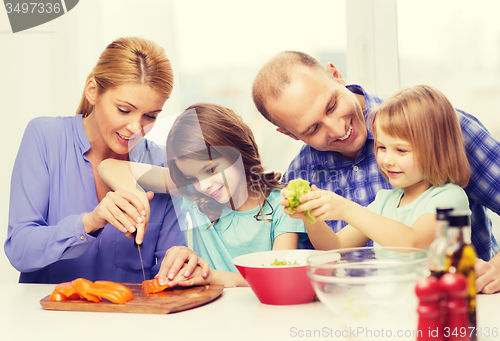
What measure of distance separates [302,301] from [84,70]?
175cm

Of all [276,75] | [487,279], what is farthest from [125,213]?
[487,279]

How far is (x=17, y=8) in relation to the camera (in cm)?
225

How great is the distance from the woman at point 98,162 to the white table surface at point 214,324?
1.63 ft

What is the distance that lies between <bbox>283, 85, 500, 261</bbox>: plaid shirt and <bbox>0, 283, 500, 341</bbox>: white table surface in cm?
46

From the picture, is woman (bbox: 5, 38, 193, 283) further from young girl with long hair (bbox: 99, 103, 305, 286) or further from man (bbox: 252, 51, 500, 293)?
man (bbox: 252, 51, 500, 293)

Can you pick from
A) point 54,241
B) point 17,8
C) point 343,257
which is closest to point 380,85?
point 343,257

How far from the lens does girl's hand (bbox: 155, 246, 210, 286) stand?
1094mm

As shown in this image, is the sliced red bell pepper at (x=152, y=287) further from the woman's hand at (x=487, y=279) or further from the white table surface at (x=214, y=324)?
the woman's hand at (x=487, y=279)

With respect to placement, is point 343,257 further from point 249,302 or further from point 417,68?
point 417,68

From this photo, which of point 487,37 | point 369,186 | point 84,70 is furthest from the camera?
point 84,70

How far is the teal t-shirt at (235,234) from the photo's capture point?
4.95 feet

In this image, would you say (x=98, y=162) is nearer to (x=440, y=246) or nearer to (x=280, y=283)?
(x=280, y=283)
